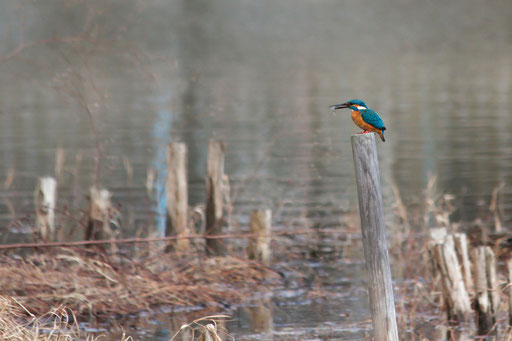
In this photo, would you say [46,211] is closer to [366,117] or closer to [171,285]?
[171,285]

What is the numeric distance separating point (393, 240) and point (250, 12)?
68601mm

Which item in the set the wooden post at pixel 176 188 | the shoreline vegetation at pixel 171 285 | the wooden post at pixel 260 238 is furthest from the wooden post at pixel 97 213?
the wooden post at pixel 260 238

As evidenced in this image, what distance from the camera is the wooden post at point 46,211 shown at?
12.8 metres

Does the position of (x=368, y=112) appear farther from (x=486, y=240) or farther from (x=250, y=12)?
(x=250, y=12)

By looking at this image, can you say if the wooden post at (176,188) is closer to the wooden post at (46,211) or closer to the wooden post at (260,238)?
the wooden post at (260,238)

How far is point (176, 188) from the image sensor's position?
12.9 m

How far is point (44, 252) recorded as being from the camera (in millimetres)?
11531

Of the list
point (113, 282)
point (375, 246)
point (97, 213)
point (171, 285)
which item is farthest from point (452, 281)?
point (97, 213)

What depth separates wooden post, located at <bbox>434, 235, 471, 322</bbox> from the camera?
10102mm

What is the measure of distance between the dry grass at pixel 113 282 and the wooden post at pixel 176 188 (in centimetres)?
108

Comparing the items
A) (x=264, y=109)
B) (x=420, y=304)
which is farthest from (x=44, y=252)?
(x=264, y=109)

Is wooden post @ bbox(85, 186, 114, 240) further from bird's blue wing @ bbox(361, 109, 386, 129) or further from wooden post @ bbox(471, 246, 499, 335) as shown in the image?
bird's blue wing @ bbox(361, 109, 386, 129)

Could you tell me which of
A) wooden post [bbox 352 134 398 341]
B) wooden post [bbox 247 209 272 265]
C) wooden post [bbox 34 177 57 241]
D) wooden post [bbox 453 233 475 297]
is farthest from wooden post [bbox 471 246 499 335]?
wooden post [bbox 34 177 57 241]

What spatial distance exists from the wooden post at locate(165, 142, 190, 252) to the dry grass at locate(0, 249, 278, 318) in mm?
1083
